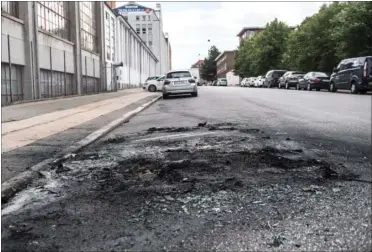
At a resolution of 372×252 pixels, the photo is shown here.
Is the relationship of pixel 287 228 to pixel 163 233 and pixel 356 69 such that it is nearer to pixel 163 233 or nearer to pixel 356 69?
pixel 163 233

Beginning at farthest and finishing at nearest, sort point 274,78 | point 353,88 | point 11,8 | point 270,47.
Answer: point 270,47 → point 274,78 → point 353,88 → point 11,8

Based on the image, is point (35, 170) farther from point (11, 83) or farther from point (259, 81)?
point (259, 81)

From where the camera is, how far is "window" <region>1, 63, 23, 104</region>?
17237 mm

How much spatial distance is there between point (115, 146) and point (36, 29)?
16157mm

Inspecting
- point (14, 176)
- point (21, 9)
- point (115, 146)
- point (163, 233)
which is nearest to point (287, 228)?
point (163, 233)

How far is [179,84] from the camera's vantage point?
899 inches

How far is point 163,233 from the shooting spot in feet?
10.1

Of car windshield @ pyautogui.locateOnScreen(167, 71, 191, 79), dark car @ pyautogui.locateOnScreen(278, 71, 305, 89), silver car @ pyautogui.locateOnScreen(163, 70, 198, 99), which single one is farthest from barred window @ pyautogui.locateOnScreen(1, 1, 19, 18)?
dark car @ pyautogui.locateOnScreen(278, 71, 305, 89)

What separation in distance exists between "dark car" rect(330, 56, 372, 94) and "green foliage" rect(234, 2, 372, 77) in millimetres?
7673

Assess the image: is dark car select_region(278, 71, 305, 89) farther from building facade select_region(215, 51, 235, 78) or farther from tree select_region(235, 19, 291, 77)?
building facade select_region(215, 51, 235, 78)

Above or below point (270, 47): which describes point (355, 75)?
below

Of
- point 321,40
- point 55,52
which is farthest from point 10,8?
point 321,40

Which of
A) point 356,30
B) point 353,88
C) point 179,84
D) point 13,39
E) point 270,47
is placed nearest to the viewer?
point 13,39

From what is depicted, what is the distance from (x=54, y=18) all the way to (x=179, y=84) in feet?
27.9
